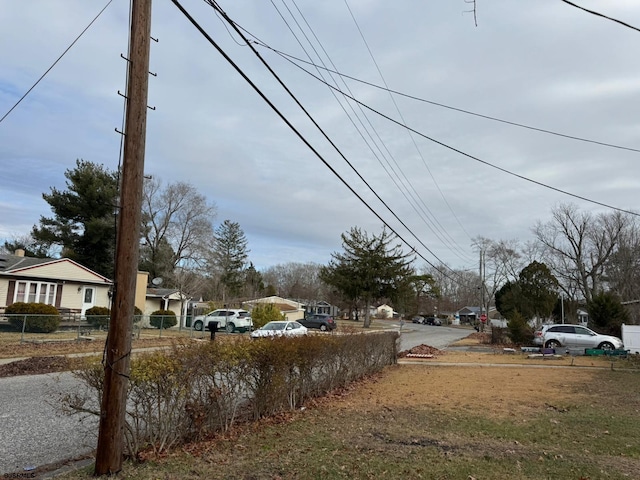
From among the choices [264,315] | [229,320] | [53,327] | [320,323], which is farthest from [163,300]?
[53,327]

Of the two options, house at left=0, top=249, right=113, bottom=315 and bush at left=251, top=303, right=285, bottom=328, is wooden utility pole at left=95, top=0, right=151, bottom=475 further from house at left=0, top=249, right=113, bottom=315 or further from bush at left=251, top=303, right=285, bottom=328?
bush at left=251, top=303, right=285, bottom=328

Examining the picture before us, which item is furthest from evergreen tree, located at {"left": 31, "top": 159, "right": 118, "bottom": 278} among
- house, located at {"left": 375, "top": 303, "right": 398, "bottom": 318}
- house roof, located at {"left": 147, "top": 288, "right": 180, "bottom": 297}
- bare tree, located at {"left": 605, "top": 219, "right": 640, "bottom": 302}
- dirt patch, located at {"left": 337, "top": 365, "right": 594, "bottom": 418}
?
house, located at {"left": 375, "top": 303, "right": 398, "bottom": 318}

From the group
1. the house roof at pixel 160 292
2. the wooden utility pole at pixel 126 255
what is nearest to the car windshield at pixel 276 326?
the house roof at pixel 160 292

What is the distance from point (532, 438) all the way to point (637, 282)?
148ft

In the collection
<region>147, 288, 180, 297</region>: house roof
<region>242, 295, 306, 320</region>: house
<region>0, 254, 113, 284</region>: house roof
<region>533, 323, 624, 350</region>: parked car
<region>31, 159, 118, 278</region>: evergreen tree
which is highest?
<region>31, 159, 118, 278</region>: evergreen tree

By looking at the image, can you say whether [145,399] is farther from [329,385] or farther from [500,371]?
[500,371]

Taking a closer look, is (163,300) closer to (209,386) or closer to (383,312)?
(209,386)

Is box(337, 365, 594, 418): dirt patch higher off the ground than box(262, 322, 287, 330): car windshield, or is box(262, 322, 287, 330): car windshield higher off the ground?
box(262, 322, 287, 330): car windshield

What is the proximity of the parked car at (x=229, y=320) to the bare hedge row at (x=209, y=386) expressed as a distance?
2345 cm

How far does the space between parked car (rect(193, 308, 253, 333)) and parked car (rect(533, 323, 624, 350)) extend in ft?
58.4

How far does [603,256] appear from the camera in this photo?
51156mm

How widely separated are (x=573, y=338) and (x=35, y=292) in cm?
3054

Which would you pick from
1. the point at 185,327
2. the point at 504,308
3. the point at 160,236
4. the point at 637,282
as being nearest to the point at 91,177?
the point at 160,236

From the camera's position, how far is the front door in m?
31.8
